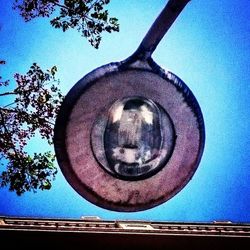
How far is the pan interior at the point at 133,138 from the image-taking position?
5492 mm

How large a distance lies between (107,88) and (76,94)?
0.63 metres

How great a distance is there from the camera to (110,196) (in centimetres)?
602

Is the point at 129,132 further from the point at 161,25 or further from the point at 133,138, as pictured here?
the point at 161,25

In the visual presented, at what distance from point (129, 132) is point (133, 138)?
14cm

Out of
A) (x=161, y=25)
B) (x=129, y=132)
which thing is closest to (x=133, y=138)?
(x=129, y=132)

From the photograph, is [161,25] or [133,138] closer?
[161,25]

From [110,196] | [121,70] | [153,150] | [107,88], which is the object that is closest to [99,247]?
[110,196]

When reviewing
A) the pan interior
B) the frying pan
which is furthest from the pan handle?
the pan interior

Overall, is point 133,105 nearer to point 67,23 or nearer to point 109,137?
point 109,137

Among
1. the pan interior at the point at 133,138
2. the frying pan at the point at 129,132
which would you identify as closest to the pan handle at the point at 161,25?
the frying pan at the point at 129,132

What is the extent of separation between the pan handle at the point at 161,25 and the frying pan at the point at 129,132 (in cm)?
2

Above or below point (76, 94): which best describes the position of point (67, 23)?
above

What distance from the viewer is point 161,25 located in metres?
5.25

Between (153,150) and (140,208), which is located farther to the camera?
(140,208)
